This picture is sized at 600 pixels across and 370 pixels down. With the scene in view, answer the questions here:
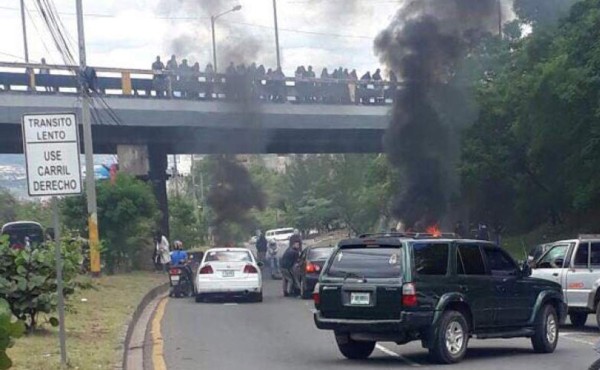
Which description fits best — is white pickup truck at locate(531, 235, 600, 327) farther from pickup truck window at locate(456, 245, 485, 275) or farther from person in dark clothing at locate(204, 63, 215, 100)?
person in dark clothing at locate(204, 63, 215, 100)

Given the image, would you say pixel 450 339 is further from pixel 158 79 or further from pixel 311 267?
pixel 158 79

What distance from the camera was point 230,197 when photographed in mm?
53344

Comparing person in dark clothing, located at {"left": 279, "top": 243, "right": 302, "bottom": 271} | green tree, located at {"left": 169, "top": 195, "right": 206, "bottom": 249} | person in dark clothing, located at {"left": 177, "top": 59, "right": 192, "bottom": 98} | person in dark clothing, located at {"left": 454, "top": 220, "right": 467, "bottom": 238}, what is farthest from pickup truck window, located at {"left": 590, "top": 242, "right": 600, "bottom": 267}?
green tree, located at {"left": 169, "top": 195, "right": 206, "bottom": 249}

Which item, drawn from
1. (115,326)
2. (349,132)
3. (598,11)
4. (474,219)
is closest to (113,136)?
(349,132)

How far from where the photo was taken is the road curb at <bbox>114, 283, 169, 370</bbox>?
14.9 m

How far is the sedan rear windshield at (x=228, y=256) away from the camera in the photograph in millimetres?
30266

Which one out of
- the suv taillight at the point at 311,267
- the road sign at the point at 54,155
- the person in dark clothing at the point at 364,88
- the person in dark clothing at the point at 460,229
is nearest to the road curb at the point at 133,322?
the road sign at the point at 54,155

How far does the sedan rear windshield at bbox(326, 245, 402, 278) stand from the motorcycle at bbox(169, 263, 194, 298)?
17.5 meters

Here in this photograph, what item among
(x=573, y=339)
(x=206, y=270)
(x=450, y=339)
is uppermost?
(x=206, y=270)

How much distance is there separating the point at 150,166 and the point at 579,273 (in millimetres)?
31818

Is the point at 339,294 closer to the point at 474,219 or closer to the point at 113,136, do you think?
the point at 113,136

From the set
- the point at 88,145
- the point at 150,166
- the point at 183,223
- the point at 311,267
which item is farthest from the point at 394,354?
the point at 183,223

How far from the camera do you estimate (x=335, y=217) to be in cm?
8025

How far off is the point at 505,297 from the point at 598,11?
2015cm
